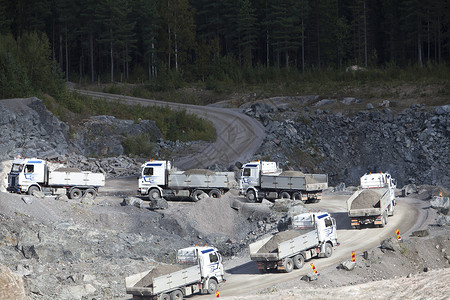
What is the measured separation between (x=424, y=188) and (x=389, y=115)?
63.3 ft

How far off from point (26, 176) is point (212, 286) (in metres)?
19.7

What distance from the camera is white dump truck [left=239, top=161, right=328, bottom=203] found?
136 feet

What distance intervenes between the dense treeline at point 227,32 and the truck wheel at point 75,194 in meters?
45.8

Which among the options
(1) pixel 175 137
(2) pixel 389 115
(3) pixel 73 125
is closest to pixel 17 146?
(3) pixel 73 125

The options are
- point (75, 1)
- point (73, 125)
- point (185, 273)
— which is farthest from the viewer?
point (75, 1)

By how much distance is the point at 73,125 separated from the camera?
61188mm

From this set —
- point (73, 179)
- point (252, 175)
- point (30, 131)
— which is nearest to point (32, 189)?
point (73, 179)

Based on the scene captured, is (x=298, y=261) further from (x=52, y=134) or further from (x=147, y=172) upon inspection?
(x=52, y=134)

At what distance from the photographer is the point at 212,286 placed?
85.8 feet

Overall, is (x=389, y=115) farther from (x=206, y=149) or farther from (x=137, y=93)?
(x=137, y=93)

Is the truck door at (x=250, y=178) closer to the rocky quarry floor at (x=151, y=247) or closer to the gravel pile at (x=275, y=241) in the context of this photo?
the rocky quarry floor at (x=151, y=247)

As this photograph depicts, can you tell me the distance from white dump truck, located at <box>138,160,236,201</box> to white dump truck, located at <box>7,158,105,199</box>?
3271 millimetres

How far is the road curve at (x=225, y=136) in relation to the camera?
58.7 meters

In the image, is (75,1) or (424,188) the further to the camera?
(75,1)
